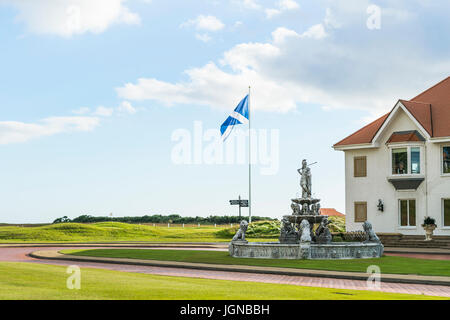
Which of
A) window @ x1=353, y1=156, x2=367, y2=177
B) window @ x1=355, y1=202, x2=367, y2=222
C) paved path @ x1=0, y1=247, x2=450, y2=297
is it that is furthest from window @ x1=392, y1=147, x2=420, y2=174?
paved path @ x1=0, y1=247, x2=450, y2=297

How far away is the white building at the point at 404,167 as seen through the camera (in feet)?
132

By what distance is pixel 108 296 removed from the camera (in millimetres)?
12289

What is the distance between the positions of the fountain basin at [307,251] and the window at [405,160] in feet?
47.6

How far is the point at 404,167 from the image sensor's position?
4194cm

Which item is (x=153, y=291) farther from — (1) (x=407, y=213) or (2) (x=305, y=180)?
(1) (x=407, y=213)

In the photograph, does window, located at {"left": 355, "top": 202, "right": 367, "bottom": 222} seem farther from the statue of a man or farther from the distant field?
the statue of a man

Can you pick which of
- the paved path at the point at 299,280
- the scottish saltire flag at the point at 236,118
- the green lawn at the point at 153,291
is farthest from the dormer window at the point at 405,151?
the green lawn at the point at 153,291

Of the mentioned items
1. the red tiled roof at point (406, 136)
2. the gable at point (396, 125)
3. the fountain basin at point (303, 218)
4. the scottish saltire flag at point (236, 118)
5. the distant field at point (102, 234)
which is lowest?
the distant field at point (102, 234)

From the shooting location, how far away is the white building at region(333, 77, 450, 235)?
132 feet

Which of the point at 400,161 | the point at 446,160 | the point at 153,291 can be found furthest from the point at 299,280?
the point at 400,161

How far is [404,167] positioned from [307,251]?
17.9m

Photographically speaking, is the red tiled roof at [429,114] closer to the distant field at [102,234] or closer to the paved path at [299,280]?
the distant field at [102,234]
